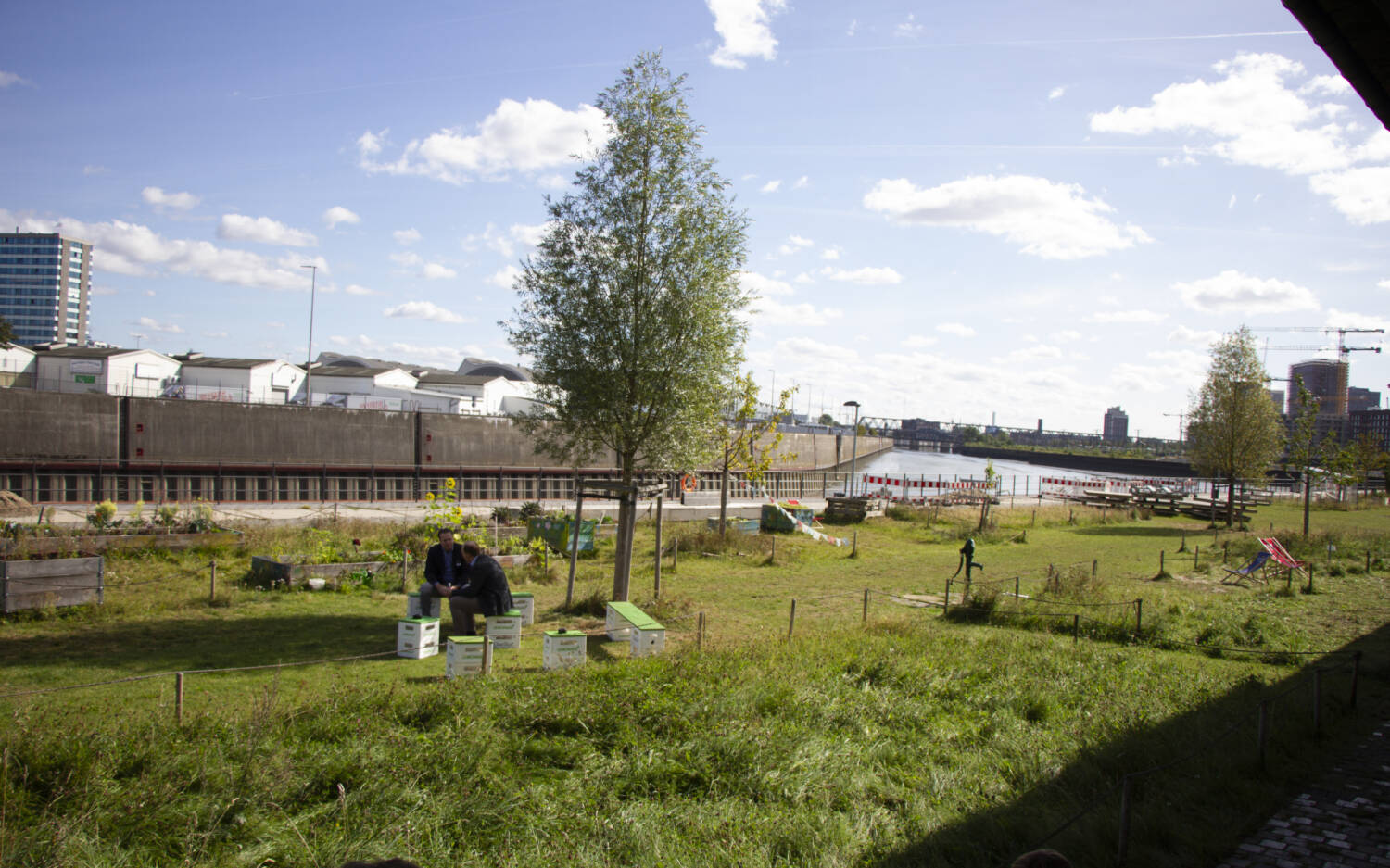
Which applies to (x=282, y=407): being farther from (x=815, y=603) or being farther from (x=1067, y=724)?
(x=1067, y=724)

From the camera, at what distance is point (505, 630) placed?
1111 cm

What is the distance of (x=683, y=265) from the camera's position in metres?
14.5

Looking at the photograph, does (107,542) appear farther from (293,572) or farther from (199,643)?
(199,643)

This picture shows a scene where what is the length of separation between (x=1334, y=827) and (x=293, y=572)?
14.8 m

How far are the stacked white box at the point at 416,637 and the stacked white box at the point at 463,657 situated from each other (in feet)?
3.34

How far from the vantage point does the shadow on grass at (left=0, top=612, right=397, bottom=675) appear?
379 inches

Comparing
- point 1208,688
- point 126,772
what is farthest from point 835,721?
point 126,772

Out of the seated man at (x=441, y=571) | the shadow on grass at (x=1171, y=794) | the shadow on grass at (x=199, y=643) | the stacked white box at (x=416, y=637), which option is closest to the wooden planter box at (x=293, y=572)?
the shadow on grass at (x=199, y=643)

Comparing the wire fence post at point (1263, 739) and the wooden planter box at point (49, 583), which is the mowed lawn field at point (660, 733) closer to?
the wire fence post at point (1263, 739)

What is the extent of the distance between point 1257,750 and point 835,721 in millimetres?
3988

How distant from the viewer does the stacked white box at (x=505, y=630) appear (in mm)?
11016

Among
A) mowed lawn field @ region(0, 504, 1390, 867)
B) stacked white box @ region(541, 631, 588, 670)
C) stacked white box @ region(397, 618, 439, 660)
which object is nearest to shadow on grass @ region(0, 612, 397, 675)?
mowed lawn field @ region(0, 504, 1390, 867)

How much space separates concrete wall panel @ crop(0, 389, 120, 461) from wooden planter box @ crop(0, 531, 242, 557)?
1884 centimetres

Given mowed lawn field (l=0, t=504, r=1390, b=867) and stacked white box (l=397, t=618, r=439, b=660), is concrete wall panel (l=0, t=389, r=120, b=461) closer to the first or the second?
mowed lawn field (l=0, t=504, r=1390, b=867)
